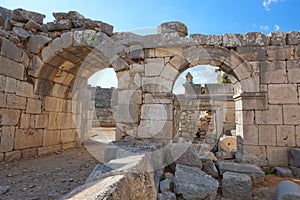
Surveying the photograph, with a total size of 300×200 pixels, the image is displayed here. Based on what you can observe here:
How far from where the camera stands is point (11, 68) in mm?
3941

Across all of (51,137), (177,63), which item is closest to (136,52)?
(177,63)

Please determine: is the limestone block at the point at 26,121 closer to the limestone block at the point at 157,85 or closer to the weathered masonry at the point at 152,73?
the weathered masonry at the point at 152,73

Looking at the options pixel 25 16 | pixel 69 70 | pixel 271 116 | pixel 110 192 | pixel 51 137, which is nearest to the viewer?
pixel 110 192

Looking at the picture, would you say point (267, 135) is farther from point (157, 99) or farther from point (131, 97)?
point (131, 97)

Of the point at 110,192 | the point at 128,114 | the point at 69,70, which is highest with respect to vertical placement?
the point at 69,70

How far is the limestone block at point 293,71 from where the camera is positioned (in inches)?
150

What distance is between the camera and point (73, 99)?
6016 millimetres

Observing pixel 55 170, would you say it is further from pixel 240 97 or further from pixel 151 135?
pixel 240 97

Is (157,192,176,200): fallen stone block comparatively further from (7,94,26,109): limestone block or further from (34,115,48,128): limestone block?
(34,115,48,128): limestone block

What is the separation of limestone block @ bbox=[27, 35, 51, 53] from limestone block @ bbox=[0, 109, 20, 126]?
1549 millimetres

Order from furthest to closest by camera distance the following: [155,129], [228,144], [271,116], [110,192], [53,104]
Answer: [228,144] → [53,104] → [155,129] → [271,116] → [110,192]

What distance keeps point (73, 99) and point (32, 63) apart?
5.89 ft

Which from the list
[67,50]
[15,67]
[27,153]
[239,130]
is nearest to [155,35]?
[67,50]

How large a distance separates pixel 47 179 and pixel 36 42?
10.8 ft
